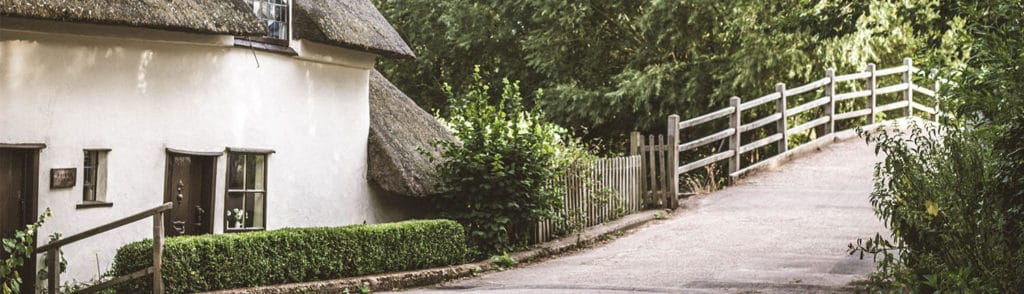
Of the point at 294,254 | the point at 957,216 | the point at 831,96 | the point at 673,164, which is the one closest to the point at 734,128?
the point at 673,164

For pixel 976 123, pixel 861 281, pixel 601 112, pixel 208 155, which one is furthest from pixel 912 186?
pixel 601 112

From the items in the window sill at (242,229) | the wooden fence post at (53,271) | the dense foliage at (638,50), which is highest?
the dense foliage at (638,50)

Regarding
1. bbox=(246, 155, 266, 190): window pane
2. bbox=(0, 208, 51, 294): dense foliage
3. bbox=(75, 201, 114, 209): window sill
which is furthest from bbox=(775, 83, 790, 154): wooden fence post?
bbox=(0, 208, 51, 294): dense foliage

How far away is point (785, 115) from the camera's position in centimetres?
2591

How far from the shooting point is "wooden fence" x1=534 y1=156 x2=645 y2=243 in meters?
19.4

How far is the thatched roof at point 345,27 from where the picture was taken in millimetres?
16969

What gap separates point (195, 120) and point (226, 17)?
1.36 metres

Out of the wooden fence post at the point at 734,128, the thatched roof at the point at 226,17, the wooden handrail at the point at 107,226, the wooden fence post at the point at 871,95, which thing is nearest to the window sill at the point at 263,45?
the thatched roof at the point at 226,17

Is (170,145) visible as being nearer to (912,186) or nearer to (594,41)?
(912,186)

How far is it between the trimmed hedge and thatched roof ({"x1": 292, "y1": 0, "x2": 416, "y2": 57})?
258cm

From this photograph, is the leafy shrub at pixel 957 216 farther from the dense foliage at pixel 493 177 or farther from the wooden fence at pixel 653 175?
the wooden fence at pixel 653 175

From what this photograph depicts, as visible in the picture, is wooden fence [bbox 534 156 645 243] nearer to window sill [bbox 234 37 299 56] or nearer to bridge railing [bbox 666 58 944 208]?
bridge railing [bbox 666 58 944 208]

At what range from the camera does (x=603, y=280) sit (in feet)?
49.0

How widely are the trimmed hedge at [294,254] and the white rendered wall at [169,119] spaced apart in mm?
1149
